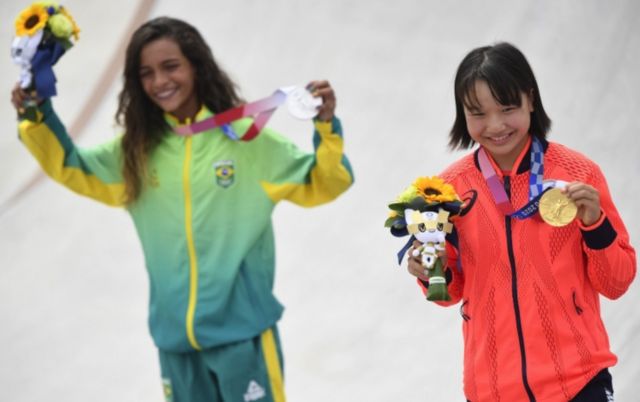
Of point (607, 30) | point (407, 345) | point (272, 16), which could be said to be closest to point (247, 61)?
point (272, 16)

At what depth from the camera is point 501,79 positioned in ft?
9.39

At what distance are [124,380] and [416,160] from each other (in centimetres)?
223

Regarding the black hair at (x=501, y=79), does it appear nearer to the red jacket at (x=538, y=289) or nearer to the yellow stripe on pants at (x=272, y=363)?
the red jacket at (x=538, y=289)

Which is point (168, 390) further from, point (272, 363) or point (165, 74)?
point (165, 74)

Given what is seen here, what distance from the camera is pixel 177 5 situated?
8344 mm

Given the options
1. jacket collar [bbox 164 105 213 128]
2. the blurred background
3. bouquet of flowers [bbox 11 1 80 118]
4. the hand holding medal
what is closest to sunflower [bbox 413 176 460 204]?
the hand holding medal

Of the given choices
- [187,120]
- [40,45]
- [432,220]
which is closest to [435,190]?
[432,220]

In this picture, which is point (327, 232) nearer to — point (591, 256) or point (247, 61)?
point (247, 61)

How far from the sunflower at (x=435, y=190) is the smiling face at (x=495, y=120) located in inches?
6.2

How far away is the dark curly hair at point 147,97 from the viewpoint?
3949 millimetres

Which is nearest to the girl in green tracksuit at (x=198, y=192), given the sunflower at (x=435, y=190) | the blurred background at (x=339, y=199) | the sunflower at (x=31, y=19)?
the sunflower at (x=31, y=19)

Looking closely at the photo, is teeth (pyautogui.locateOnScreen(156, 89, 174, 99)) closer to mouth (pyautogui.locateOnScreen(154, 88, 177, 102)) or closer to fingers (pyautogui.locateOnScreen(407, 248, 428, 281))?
mouth (pyautogui.locateOnScreen(154, 88, 177, 102))

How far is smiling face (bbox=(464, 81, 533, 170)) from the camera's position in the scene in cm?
288

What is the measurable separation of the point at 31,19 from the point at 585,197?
218 centimetres
